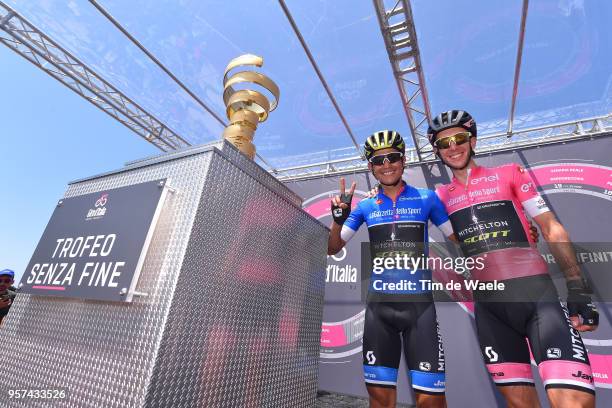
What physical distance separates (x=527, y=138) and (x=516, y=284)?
14.1 feet

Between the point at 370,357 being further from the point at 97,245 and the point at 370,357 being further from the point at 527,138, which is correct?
the point at 527,138

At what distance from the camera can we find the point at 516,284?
6.44 feet

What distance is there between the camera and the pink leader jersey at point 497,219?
2041mm

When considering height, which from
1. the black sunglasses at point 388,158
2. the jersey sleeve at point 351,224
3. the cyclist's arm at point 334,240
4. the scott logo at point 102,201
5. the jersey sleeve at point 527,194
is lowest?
the scott logo at point 102,201

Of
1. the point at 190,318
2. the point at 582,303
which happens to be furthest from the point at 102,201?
the point at 582,303

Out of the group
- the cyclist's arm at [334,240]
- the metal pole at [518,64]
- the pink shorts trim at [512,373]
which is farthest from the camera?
the metal pole at [518,64]

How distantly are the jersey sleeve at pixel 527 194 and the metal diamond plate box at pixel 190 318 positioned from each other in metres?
1.86

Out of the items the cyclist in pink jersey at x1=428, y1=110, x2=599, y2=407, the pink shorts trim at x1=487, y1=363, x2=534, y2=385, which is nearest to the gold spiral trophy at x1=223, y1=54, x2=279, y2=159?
the cyclist in pink jersey at x1=428, y1=110, x2=599, y2=407

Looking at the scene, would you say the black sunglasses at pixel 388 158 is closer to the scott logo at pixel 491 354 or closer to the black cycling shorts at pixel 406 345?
the black cycling shorts at pixel 406 345

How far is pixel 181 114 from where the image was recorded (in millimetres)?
6309

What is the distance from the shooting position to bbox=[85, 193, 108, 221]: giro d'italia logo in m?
1.66

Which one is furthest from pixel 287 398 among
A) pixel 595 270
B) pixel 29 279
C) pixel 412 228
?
pixel 595 270

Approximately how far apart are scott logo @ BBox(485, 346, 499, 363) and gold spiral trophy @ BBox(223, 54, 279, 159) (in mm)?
2225

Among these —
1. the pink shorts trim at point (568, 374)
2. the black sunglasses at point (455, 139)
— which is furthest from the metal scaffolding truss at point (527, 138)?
the pink shorts trim at point (568, 374)
